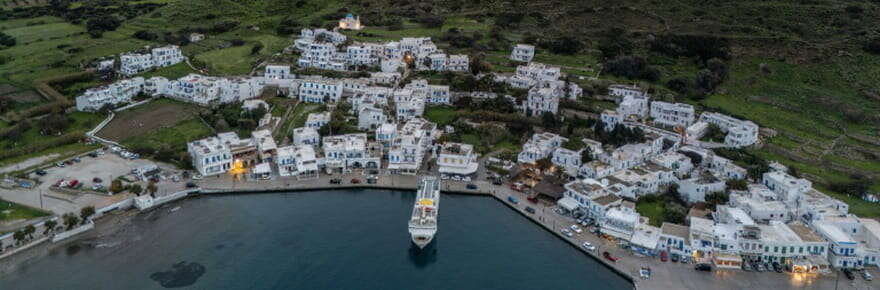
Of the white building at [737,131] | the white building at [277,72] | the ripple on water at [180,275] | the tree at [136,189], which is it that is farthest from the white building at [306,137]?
the white building at [737,131]

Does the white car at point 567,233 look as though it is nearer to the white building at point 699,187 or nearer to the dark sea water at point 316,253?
the dark sea water at point 316,253

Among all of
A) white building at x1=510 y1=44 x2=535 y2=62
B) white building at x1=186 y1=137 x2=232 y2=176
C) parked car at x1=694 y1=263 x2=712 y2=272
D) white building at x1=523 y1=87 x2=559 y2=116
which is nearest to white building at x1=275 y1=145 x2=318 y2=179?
white building at x1=186 y1=137 x2=232 y2=176

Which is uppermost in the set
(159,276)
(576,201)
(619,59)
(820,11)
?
(820,11)

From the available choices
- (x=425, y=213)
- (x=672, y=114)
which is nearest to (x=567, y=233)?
(x=425, y=213)

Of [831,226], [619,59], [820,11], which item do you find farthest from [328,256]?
[820,11]

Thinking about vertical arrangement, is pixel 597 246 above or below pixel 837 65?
below

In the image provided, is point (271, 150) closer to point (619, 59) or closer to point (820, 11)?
point (619, 59)
